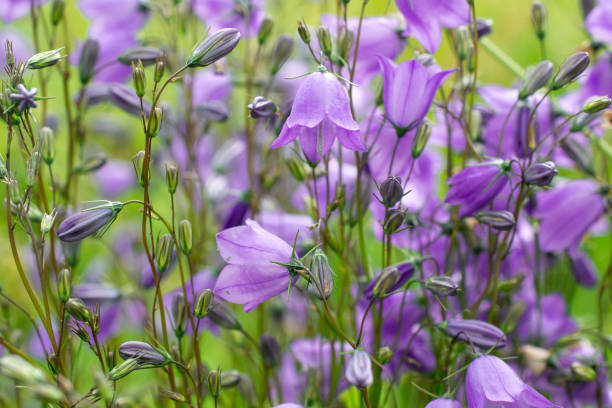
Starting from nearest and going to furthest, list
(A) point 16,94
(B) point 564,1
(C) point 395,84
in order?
(A) point 16,94, (C) point 395,84, (B) point 564,1

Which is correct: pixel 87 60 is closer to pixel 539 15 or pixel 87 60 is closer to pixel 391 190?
pixel 391 190

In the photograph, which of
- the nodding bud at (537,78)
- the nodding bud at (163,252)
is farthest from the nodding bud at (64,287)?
the nodding bud at (537,78)

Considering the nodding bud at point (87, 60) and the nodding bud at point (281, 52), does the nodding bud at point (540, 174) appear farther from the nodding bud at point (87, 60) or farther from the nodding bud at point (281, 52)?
the nodding bud at point (87, 60)

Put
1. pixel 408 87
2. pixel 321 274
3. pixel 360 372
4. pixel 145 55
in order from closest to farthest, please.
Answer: pixel 360 372
pixel 321 274
pixel 408 87
pixel 145 55

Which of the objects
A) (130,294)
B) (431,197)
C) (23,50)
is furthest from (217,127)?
(431,197)

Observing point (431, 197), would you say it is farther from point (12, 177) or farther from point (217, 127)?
point (217, 127)

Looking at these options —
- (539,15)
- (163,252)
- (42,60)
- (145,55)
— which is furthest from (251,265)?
(539,15)

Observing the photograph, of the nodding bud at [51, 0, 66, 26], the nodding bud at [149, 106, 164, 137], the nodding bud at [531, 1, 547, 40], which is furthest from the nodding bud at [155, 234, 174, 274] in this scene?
the nodding bud at [531, 1, 547, 40]
